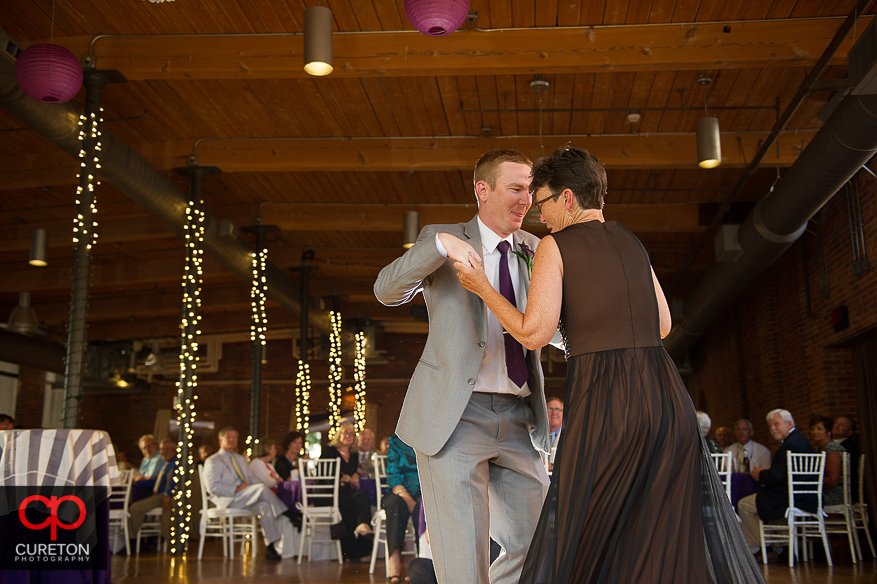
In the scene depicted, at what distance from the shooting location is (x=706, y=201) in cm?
1029

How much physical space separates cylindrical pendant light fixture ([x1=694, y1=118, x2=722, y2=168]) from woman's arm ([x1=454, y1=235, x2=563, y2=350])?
515cm

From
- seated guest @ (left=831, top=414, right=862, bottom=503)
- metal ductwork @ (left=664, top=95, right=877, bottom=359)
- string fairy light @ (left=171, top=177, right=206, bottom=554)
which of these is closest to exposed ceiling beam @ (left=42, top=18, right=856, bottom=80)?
metal ductwork @ (left=664, top=95, right=877, bottom=359)

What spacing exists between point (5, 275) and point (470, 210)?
26.7ft

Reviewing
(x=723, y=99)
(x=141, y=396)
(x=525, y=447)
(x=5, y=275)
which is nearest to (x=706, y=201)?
(x=723, y=99)

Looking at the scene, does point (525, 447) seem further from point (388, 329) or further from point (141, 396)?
point (141, 396)

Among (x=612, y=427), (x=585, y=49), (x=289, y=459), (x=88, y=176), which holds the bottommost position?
Result: (x=289, y=459)

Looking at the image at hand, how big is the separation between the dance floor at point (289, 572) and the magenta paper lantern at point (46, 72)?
3613mm

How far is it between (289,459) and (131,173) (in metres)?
3.81

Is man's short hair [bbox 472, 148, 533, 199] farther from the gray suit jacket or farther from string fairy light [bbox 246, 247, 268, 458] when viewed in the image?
string fairy light [bbox 246, 247, 268, 458]

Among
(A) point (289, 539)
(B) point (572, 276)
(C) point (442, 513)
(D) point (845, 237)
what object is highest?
(D) point (845, 237)

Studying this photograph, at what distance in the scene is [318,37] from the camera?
17.3ft

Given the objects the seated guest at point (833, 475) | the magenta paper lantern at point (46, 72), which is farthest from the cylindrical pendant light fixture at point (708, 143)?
the magenta paper lantern at point (46, 72)

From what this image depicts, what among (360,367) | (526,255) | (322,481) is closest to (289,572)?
(322,481)

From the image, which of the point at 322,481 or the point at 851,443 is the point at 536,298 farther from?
the point at 851,443
